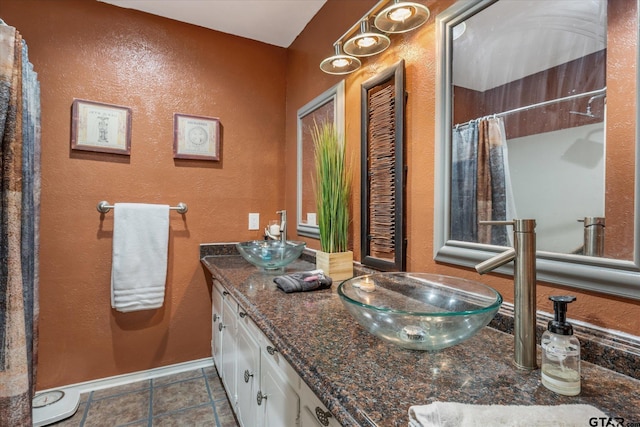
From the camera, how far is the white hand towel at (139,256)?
192 centimetres

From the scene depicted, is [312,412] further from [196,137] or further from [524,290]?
[196,137]

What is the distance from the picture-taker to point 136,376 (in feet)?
6.72

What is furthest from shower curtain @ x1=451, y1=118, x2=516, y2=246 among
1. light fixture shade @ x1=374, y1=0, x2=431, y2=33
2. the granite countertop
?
light fixture shade @ x1=374, y1=0, x2=431, y2=33

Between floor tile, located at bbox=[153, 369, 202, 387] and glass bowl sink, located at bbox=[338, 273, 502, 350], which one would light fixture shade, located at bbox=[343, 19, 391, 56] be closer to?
glass bowl sink, located at bbox=[338, 273, 502, 350]

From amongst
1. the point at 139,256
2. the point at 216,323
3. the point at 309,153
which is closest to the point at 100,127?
the point at 139,256

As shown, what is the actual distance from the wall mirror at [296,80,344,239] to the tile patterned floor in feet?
3.73

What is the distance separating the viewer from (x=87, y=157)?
6.27 feet

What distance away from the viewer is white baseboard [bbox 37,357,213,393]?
1917 mm

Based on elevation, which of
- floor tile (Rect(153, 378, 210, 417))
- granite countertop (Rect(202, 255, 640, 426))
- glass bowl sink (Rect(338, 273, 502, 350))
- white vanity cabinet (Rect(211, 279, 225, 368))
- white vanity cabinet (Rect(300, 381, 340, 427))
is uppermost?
glass bowl sink (Rect(338, 273, 502, 350))

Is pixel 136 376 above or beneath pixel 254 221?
beneath

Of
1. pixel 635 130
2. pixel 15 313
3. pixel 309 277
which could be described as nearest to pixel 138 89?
pixel 15 313

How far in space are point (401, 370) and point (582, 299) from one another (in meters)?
0.48

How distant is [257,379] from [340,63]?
4.74 feet

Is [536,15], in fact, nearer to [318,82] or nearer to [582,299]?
[582,299]
